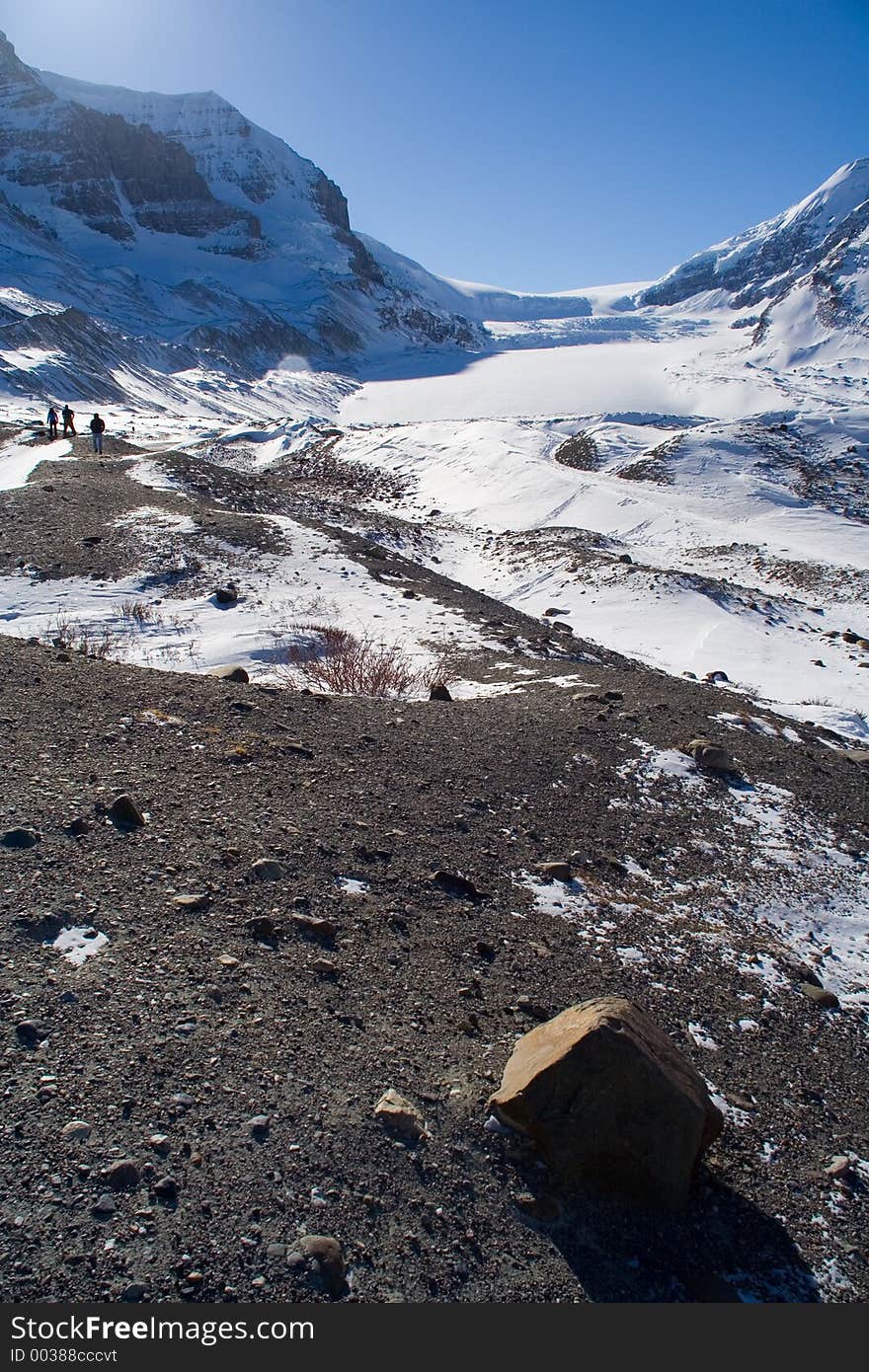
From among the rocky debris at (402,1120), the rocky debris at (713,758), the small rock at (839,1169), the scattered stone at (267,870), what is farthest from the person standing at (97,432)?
the small rock at (839,1169)

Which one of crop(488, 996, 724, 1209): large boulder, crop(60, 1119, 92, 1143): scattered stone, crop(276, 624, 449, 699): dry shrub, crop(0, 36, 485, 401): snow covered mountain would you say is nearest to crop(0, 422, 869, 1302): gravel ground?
crop(60, 1119, 92, 1143): scattered stone

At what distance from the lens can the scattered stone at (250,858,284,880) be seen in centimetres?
447

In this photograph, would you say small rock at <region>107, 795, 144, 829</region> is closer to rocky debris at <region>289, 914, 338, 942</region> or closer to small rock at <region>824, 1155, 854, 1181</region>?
rocky debris at <region>289, 914, 338, 942</region>

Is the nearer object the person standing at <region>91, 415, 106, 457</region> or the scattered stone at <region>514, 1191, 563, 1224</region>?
the scattered stone at <region>514, 1191, 563, 1224</region>

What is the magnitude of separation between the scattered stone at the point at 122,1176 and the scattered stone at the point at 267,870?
1.85 m

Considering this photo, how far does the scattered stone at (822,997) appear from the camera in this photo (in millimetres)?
4652

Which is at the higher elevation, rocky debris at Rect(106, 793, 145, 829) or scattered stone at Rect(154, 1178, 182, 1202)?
rocky debris at Rect(106, 793, 145, 829)

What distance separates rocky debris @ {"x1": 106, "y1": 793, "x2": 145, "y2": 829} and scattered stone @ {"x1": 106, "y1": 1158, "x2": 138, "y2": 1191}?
88.5 inches

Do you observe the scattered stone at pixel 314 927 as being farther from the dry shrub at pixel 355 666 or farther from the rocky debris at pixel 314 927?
the dry shrub at pixel 355 666

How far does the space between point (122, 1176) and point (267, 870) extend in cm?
197

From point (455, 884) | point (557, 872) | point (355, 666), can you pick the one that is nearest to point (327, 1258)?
point (455, 884)

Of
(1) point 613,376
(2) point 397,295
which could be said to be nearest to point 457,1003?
(1) point 613,376

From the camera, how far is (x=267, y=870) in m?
4.51

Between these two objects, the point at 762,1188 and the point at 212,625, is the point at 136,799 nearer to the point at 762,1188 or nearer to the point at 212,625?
the point at 762,1188
